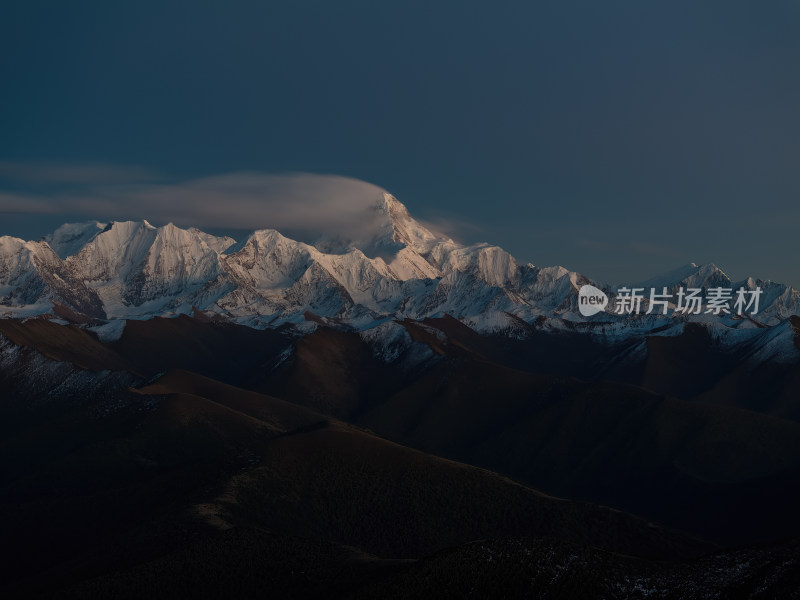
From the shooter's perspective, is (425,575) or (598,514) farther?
(598,514)

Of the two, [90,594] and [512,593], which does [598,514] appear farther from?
[90,594]

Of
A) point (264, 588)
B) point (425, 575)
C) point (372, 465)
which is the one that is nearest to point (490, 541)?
point (425, 575)

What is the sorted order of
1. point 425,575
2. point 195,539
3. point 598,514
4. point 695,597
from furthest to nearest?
point 598,514 < point 195,539 < point 425,575 < point 695,597

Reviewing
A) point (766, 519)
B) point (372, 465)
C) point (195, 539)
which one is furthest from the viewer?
point (766, 519)

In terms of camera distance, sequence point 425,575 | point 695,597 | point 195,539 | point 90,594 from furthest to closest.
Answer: point 195,539
point 90,594
point 425,575
point 695,597

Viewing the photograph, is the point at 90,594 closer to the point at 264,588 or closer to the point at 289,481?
the point at 264,588

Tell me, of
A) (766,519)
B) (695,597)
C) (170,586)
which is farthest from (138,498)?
(766,519)

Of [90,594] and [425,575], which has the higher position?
[425,575]

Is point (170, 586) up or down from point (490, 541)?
down

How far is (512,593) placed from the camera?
81000mm

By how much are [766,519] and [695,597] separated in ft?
375

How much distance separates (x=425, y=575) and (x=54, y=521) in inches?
3668

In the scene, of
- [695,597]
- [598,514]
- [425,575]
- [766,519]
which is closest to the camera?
[695,597]

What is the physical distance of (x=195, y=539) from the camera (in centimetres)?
11944
